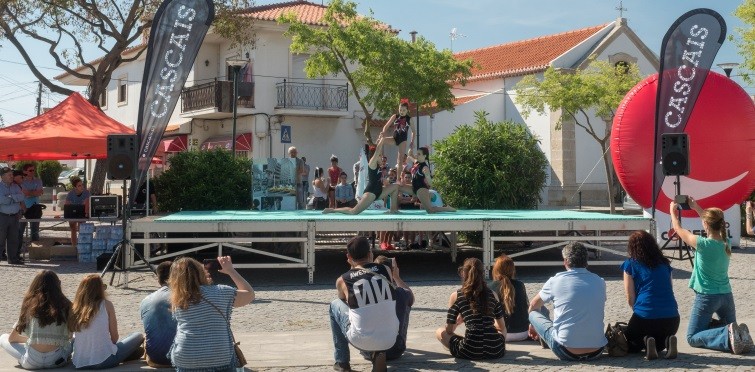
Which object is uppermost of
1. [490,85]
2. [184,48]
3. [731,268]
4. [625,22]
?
[625,22]

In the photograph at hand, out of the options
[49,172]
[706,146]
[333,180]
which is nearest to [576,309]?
[706,146]

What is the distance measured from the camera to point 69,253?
1806 cm

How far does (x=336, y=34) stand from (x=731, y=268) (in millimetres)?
16455

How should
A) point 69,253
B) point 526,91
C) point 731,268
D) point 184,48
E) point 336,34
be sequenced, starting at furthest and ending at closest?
point 526,91 < point 336,34 < point 69,253 < point 731,268 < point 184,48

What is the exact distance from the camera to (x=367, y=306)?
7.39 metres

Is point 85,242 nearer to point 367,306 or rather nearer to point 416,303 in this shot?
point 416,303

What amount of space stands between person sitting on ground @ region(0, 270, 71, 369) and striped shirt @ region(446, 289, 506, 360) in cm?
337

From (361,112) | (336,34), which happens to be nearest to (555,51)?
(361,112)

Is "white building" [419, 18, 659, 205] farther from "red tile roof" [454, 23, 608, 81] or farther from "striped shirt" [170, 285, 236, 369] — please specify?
"striped shirt" [170, 285, 236, 369]

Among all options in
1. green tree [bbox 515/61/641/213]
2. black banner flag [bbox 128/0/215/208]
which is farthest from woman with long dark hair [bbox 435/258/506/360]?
green tree [bbox 515/61/641/213]

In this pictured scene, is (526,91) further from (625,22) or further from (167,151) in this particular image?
(167,151)

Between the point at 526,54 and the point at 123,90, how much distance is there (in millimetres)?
18759

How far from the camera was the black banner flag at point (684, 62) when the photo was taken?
1552 cm

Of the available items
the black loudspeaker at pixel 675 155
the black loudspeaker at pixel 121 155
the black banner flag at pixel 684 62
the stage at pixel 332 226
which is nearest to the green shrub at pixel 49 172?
the stage at pixel 332 226
